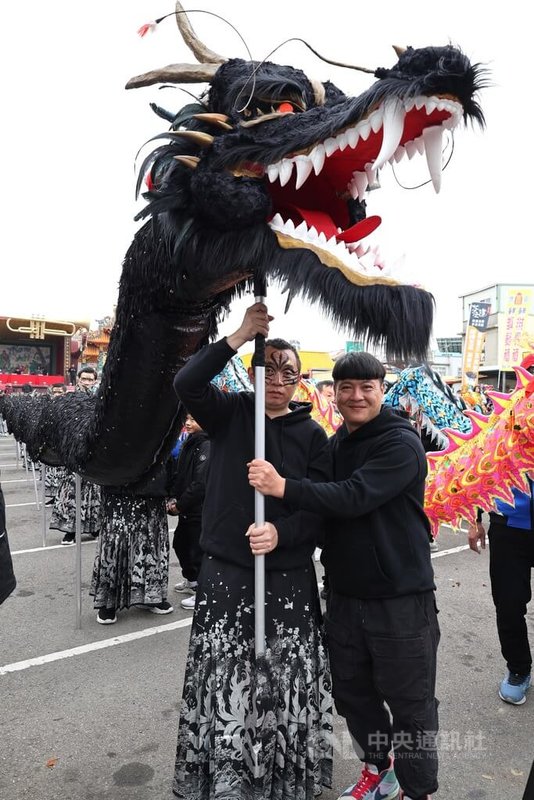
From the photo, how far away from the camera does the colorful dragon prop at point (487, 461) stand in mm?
2543

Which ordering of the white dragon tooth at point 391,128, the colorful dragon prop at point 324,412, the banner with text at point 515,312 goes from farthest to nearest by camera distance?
the banner with text at point 515,312 → the colorful dragon prop at point 324,412 → the white dragon tooth at point 391,128

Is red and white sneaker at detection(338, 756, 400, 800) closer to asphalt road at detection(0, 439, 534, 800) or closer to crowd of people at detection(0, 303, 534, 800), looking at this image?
crowd of people at detection(0, 303, 534, 800)

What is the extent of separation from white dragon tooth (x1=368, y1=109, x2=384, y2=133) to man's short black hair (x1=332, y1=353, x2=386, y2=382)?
68cm

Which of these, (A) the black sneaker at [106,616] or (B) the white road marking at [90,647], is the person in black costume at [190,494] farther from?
(A) the black sneaker at [106,616]

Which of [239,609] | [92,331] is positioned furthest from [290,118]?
[92,331]

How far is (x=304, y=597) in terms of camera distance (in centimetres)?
176

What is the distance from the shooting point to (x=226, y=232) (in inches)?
59.0

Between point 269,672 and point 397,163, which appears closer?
point 397,163

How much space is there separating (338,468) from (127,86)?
4.71 feet

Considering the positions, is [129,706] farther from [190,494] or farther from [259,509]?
[259,509]

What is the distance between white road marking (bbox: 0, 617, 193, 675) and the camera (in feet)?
9.59

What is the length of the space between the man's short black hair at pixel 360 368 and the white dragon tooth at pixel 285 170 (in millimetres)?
588

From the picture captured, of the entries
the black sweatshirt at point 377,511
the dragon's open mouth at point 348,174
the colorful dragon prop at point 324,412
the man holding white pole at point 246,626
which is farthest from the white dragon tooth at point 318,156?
the colorful dragon prop at point 324,412

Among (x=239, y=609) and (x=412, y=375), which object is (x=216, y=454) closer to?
(x=239, y=609)
